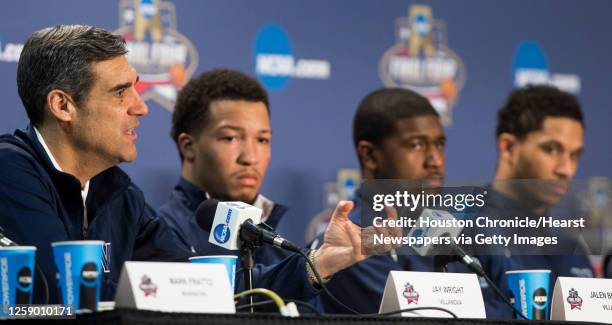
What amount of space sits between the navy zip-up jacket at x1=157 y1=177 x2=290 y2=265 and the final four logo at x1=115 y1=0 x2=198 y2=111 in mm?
351

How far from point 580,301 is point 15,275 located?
109 cm

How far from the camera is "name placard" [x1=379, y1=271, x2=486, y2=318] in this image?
183 cm

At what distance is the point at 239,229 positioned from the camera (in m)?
1.96

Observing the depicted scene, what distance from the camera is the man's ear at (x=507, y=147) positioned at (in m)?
4.07

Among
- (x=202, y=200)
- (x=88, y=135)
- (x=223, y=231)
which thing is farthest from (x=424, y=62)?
(x=223, y=231)

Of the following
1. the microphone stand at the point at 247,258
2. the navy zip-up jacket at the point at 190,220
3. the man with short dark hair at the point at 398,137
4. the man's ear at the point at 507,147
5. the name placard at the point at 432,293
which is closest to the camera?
the name placard at the point at 432,293

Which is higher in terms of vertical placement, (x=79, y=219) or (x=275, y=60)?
(x=275, y=60)

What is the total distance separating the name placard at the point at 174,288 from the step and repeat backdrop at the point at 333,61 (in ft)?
5.87

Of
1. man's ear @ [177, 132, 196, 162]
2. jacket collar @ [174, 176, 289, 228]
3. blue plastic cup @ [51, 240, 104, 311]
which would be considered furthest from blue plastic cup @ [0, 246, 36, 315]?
man's ear @ [177, 132, 196, 162]

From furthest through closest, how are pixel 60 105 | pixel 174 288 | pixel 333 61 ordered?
pixel 333 61 < pixel 60 105 < pixel 174 288

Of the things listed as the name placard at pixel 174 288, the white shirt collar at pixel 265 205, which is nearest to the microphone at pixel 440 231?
the name placard at pixel 174 288

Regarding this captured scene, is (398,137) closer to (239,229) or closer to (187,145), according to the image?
(187,145)

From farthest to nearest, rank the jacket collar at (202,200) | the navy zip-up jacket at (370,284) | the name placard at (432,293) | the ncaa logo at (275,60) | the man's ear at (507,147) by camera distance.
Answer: the man's ear at (507,147) → the ncaa logo at (275,60) → the jacket collar at (202,200) → the navy zip-up jacket at (370,284) → the name placard at (432,293)

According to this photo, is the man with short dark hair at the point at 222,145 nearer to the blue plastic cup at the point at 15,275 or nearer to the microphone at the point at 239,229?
the microphone at the point at 239,229
